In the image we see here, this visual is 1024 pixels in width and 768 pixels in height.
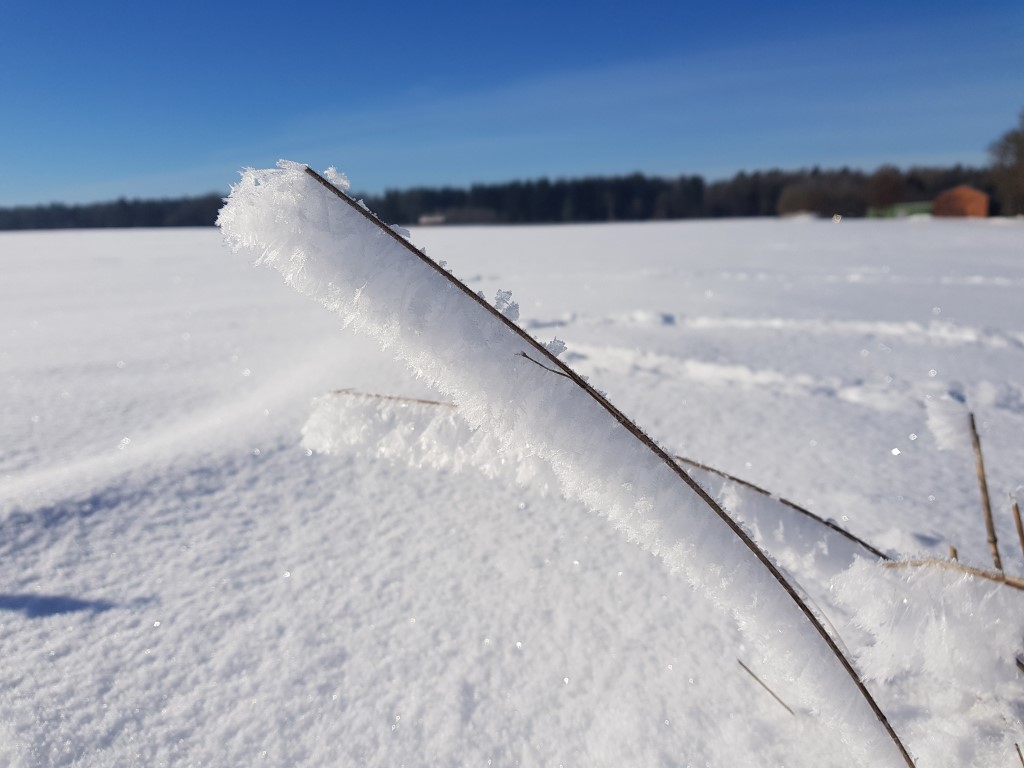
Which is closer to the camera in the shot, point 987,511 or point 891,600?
point 891,600

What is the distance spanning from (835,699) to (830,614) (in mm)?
420

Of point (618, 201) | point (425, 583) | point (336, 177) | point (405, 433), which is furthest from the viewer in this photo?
point (618, 201)

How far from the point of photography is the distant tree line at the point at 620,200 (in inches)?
1377

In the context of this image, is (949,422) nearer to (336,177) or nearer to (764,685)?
(764,685)

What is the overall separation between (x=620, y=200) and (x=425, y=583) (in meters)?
54.6

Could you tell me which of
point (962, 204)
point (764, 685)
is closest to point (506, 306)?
point (764, 685)

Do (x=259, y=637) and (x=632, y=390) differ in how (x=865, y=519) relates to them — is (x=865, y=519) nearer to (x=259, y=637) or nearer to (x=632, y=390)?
(x=632, y=390)

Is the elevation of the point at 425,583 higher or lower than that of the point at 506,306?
lower

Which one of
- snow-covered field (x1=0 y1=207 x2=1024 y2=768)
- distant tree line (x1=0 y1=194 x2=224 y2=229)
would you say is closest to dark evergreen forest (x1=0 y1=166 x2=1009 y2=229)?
distant tree line (x1=0 y1=194 x2=224 y2=229)

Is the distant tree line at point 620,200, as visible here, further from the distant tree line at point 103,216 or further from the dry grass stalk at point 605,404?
the dry grass stalk at point 605,404

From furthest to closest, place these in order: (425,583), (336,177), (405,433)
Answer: (425,583), (405,433), (336,177)

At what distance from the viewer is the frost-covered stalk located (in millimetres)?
425

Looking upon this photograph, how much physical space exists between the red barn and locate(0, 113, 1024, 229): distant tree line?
9.86 meters

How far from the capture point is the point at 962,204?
23625 mm
